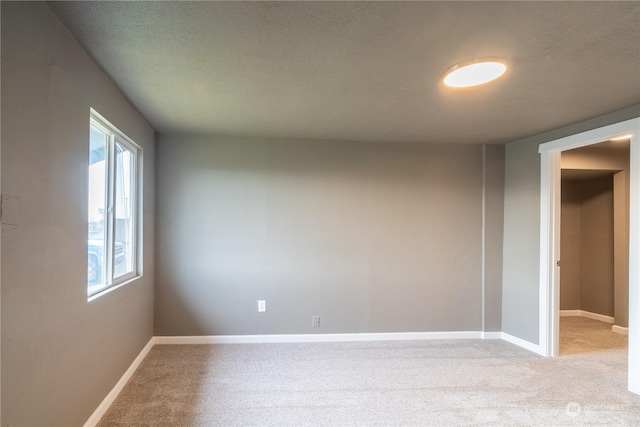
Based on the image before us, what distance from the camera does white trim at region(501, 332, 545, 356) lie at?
10.7 ft

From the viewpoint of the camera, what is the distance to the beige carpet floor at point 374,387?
2145mm

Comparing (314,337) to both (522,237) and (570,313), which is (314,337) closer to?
(522,237)

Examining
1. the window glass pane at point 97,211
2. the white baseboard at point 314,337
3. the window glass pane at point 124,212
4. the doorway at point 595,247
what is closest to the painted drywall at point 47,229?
the window glass pane at point 97,211

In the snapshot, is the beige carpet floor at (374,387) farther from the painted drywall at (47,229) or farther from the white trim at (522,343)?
the painted drywall at (47,229)

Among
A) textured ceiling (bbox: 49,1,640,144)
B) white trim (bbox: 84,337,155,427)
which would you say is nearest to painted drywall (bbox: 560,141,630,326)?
textured ceiling (bbox: 49,1,640,144)

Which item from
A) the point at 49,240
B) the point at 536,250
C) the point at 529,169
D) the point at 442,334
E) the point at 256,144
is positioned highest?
the point at 256,144

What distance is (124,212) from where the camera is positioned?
2.76 metres

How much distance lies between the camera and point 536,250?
3.33 metres

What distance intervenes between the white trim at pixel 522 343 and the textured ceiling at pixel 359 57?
2.22m

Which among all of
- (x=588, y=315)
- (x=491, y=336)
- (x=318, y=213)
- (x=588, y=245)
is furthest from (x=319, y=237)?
(x=588, y=315)

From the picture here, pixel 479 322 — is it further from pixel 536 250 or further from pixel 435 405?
pixel 435 405

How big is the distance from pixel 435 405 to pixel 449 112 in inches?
88.6

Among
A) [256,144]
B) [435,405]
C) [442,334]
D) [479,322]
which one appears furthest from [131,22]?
[479,322]

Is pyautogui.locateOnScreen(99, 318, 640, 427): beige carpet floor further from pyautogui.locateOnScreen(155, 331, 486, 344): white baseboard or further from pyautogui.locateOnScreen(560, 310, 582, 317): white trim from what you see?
pyautogui.locateOnScreen(560, 310, 582, 317): white trim
